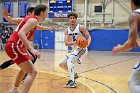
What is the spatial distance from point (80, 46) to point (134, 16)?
3.63 metres

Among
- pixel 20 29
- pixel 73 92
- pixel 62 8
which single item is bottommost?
pixel 73 92

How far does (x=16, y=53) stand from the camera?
16.3 feet

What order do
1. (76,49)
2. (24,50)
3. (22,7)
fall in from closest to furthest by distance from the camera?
(24,50), (76,49), (22,7)

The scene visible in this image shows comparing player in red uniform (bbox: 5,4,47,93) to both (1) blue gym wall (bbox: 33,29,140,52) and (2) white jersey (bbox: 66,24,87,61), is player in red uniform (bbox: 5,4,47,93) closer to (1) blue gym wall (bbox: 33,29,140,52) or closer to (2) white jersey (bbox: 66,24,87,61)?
(2) white jersey (bbox: 66,24,87,61)

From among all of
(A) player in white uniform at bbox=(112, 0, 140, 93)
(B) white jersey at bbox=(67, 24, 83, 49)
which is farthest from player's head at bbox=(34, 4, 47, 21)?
(B) white jersey at bbox=(67, 24, 83, 49)

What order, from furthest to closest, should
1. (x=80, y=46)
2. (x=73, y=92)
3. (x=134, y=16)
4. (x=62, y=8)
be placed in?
(x=62, y=8) < (x=80, y=46) < (x=73, y=92) < (x=134, y=16)

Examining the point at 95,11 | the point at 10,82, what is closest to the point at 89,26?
the point at 95,11

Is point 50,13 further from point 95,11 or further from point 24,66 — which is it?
point 24,66

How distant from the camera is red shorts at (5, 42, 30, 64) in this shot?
4941mm

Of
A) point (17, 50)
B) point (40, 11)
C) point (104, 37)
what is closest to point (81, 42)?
point (40, 11)

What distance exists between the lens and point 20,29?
488cm

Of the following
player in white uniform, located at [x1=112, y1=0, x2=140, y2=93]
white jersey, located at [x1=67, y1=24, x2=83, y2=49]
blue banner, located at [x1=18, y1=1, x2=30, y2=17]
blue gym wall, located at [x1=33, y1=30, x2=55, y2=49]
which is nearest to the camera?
player in white uniform, located at [x1=112, y1=0, x2=140, y2=93]

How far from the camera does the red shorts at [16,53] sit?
4941mm

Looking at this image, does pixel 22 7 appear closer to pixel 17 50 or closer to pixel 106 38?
pixel 106 38
